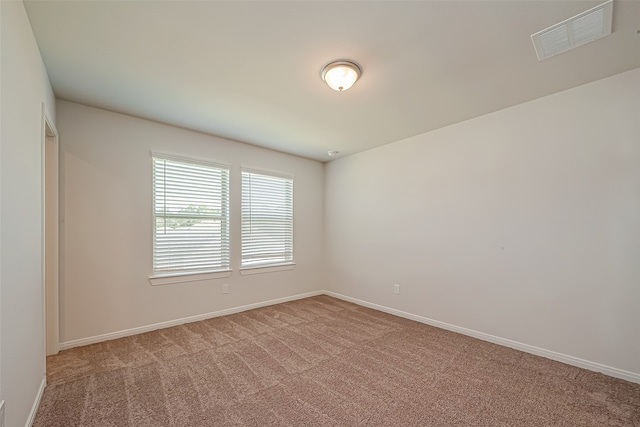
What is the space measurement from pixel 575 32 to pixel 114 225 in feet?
14.9

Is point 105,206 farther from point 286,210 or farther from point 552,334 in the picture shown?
point 552,334

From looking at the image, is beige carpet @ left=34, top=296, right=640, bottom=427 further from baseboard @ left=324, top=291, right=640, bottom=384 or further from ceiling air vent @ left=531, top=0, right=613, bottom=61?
ceiling air vent @ left=531, top=0, right=613, bottom=61

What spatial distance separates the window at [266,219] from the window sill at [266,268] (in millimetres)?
54

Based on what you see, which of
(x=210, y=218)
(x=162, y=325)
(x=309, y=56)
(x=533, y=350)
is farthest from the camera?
(x=210, y=218)

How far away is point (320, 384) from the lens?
2223 mm

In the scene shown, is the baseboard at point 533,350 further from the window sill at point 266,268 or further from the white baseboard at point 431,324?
the window sill at point 266,268

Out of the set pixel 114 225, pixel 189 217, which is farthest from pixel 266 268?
pixel 114 225

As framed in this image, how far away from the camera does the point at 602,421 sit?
5.94 ft

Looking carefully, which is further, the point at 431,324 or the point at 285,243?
the point at 285,243

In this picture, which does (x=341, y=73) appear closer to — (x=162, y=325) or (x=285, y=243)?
(x=285, y=243)

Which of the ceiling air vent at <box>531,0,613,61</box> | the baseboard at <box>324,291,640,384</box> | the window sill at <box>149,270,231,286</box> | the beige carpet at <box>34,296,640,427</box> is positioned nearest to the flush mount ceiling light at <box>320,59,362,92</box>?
the ceiling air vent at <box>531,0,613,61</box>

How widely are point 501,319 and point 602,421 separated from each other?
1.20m

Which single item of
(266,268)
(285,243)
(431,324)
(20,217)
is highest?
(20,217)

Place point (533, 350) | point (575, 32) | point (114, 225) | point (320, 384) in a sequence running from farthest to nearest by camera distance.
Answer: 1. point (114, 225)
2. point (533, 350)
3. point (320, 384)
4. point (575, 32)
